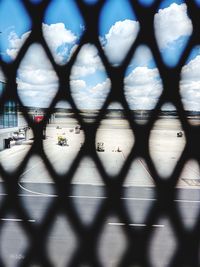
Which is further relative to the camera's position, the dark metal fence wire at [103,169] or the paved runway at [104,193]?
the paved runway at [104,193]

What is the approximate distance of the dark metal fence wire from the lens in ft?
3.34

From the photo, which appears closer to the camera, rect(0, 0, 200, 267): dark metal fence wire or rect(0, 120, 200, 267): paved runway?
rect(0, 0, 200, 267): dark metal fence wire

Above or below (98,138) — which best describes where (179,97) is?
above

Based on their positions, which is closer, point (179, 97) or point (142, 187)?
point (179, 97)

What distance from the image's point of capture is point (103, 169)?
110 cm

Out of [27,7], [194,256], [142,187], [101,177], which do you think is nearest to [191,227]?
A: [194,256]

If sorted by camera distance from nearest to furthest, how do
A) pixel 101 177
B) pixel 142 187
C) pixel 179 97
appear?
pixel 179 97
pixel 101 177
pixel 142 187

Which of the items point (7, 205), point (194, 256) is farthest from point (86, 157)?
point (194, 256)

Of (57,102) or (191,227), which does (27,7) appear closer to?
(57,102)

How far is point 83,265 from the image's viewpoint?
1.08 metres

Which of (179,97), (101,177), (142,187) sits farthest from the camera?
(142,187)

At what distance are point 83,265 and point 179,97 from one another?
63cm

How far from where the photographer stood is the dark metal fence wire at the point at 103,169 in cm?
102

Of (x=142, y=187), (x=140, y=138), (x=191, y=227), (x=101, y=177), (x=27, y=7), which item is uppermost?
(x=27, y=7)
